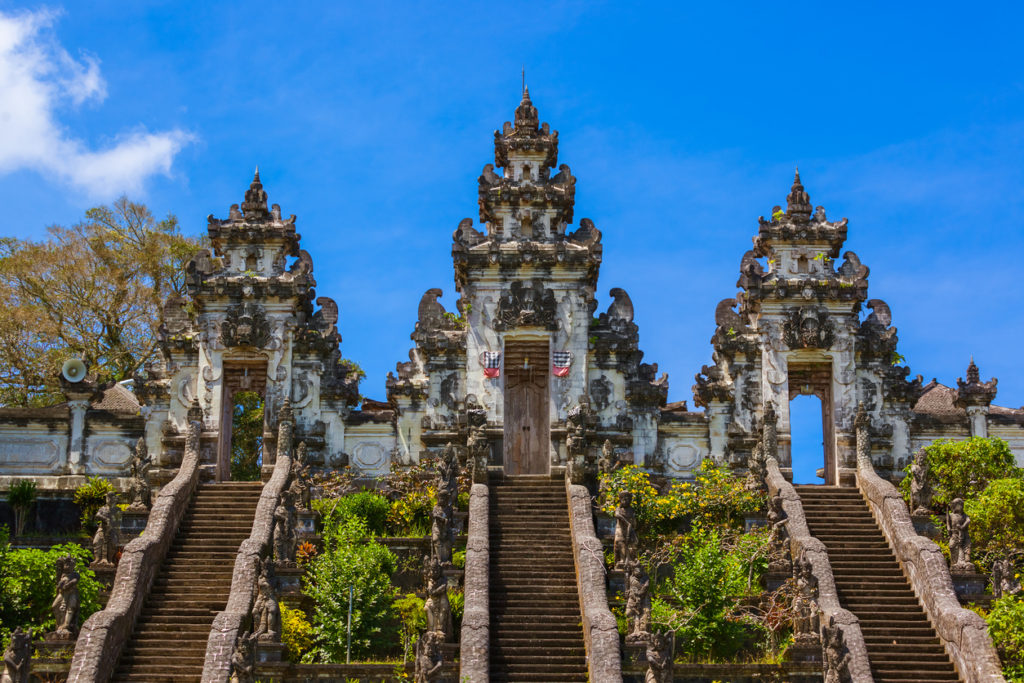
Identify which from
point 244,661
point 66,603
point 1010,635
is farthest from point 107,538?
point 1010,635

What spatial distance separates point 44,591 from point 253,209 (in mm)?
10603

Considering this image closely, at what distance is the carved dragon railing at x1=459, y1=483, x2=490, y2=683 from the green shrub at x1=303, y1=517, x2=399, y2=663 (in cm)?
134

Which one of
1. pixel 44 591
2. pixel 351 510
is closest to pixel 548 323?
pixel 351 510

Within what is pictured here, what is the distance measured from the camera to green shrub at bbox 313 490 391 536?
27.2m

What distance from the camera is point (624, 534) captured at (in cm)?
2456

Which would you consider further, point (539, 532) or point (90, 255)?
point (90, 255)

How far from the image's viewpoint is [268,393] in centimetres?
3103

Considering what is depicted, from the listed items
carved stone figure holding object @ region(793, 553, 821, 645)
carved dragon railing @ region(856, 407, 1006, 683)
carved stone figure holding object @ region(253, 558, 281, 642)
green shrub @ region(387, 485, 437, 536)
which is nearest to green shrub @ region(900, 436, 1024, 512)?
carved dragon railing @ region(856, 407, 1006, 683)

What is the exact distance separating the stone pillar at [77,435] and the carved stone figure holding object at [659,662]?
46.6 ft

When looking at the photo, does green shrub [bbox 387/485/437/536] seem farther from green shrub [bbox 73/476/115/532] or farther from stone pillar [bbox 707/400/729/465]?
stone pillar [bbox 707/400/729/465]

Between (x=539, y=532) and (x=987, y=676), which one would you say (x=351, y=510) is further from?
(x=987, y=676)

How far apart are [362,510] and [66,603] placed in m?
5.87

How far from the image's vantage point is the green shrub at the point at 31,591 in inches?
948

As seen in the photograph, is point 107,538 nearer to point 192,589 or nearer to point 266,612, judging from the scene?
point 192,589
